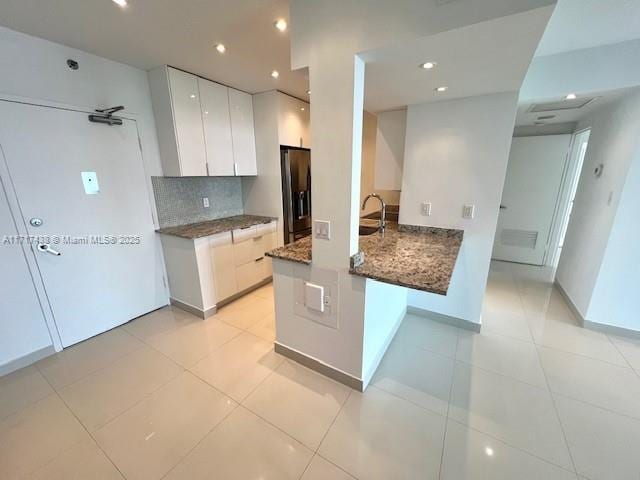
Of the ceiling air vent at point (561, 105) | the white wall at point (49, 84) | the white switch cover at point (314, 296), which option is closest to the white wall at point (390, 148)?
the ceiling air vent at point (561, 105)

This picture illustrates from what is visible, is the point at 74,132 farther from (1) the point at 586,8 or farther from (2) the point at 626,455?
(2) the point at 626,455

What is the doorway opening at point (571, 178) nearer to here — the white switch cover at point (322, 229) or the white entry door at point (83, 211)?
the white switch cover at point (322, 229)

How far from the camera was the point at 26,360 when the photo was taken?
2006 mm

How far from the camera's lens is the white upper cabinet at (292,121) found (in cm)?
309

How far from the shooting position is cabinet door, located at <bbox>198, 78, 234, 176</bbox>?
2.67 meters

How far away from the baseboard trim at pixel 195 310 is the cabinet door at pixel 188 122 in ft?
4.60

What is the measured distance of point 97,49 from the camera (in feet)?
6.70

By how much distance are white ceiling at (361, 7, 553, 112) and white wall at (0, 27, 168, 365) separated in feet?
7.30

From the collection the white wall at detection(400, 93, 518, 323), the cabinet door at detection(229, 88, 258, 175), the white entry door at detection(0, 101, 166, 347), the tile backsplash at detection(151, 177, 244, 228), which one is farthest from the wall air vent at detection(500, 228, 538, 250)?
the white entry door at detection(0, 101, 166, 347)

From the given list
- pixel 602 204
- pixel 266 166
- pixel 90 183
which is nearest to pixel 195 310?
pixel 90 183

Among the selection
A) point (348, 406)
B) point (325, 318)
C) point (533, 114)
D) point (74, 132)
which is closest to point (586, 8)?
point (533, 114)

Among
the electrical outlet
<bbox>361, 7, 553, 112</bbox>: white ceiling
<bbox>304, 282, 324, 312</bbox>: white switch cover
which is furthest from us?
the electrical outlet

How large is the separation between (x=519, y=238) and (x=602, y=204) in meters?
1.85

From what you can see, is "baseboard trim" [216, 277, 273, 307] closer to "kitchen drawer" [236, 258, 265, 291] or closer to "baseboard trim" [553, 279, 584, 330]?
"kitchen drawer" [236, 258, 265, 291]
